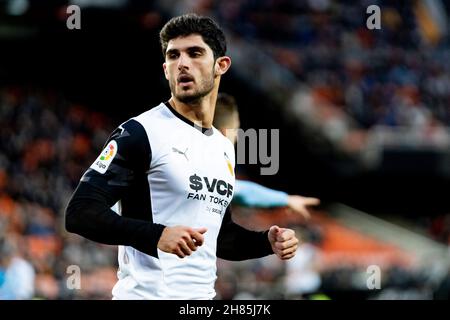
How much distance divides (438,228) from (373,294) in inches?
313

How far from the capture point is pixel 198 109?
402 cm

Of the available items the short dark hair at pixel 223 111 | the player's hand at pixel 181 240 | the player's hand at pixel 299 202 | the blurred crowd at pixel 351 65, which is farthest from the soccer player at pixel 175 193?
the blurred crowd at pixel 351 65

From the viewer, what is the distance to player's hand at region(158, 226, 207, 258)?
3.25 meters

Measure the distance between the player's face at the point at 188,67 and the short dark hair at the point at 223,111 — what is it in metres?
2.63

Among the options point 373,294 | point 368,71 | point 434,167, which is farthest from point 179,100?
point 368,71

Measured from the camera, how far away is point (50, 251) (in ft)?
44.7

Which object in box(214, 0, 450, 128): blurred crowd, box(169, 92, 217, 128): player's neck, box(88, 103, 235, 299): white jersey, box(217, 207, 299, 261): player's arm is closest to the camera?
box(88, 103, 235, 299): white jersey

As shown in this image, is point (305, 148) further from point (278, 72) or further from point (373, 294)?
point (373, 294)

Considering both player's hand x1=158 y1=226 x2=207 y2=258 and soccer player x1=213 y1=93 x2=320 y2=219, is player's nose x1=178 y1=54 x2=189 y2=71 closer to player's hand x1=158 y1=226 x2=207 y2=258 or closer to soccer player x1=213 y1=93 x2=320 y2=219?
player's hand x1=158 y1=226 x2=207 y2=258

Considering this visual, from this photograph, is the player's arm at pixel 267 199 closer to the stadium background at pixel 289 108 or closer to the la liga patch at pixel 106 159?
the la liga patch at pixel 106 159

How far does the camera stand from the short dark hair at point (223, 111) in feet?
21.8

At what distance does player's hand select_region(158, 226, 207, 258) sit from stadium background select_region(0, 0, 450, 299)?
1152cm

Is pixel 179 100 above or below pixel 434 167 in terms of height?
below

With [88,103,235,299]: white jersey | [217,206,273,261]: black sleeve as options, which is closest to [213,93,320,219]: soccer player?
[217,206,273,261]: black sleeve
